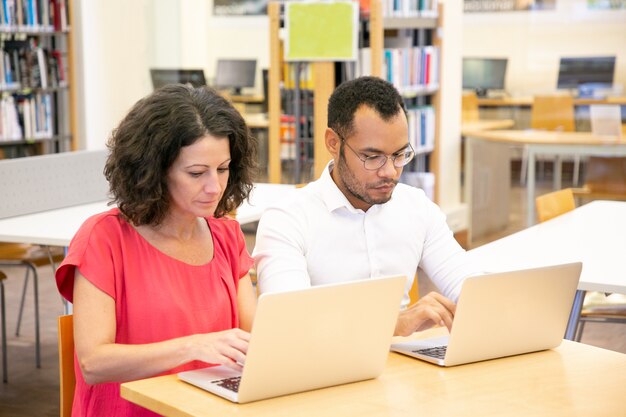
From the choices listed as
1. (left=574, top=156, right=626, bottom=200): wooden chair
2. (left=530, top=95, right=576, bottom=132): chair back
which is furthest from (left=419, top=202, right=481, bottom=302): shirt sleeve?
(left=530, top=95, right=576, bottom=132): chair back

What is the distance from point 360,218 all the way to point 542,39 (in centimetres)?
486

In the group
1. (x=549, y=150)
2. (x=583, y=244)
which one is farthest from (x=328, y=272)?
(x=549, y=150)

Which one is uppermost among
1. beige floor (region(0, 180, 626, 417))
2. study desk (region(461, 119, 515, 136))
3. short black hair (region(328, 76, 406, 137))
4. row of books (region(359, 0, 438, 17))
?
row of books (region(359, 0, 438, 17))

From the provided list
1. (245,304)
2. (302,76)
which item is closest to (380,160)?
(245,304)

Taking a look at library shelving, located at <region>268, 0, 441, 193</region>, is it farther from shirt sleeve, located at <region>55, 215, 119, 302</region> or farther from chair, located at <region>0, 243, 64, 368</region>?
shirt sleeve, located at <region>55, 215, 119, 302</region>

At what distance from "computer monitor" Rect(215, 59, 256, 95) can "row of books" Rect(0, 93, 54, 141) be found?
4.02 ft

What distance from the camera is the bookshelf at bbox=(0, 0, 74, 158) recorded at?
6.84 m

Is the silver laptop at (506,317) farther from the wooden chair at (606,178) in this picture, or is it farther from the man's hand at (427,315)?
the wooden chair at (606,178)

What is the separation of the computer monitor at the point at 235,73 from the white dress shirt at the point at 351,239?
4655mm

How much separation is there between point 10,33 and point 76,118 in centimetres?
73

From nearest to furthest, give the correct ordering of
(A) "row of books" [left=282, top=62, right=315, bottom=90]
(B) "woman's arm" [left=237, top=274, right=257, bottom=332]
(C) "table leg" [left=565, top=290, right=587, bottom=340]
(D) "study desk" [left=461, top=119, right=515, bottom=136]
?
(B) "woman's arm" [left=237, top=274, right=257, bottom=332], (C) "table leg" [left=565, top=290, right=587, bottom=340], (A) "row of books" [left=282, top=62, right=315, bottom=90], (D) "study desk" [left=461, top=119, right=515, bottom=136]

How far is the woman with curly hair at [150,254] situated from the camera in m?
1.85

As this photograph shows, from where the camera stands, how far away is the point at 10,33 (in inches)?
275

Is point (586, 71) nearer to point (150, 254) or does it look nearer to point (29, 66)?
point (29, 66)
